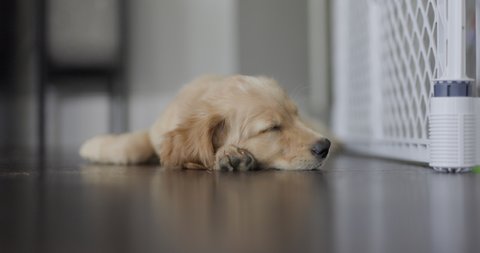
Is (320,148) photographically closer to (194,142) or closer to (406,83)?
(194,142)

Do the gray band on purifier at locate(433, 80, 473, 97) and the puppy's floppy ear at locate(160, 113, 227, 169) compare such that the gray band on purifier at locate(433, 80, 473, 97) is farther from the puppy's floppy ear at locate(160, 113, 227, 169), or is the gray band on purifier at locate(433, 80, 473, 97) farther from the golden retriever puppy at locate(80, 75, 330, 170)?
the puppy's floppy ear at locate(160, 113, 227, 169)

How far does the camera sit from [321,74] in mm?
3898

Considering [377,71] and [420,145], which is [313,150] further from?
[377,71]

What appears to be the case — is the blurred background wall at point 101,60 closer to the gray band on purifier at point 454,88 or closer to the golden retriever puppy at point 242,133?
the golden retriever puppy at point 242,133

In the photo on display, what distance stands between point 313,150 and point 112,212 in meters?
0.94

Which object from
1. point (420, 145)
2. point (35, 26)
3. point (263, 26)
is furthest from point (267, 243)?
point (35, 26)

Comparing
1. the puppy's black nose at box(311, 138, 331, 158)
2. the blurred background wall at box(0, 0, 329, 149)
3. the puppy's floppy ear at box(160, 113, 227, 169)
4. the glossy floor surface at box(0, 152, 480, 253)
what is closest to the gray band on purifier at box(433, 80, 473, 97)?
the glossy floor surface at box(0, 152, 480, 253)

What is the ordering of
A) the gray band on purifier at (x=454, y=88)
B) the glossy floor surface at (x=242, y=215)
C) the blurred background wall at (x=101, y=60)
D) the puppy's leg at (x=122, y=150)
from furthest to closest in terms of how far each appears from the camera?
the blurred background wall at (x=101, y=60)
the puppy's leg at (x=122, y=150)
the gray band on purifier at (x=454, y=88)
the glossy floor surface at (x=242, y=215)

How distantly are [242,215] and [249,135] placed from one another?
0.94 m

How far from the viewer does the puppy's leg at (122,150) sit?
2.07 m

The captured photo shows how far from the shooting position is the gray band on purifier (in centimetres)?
148

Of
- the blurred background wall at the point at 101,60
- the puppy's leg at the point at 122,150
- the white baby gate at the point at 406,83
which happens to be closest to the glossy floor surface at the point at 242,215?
the white baby gate at the point at 406,83

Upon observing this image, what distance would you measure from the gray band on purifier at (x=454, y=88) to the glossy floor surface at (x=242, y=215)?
212 millimetres

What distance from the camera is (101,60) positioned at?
16.5ft
